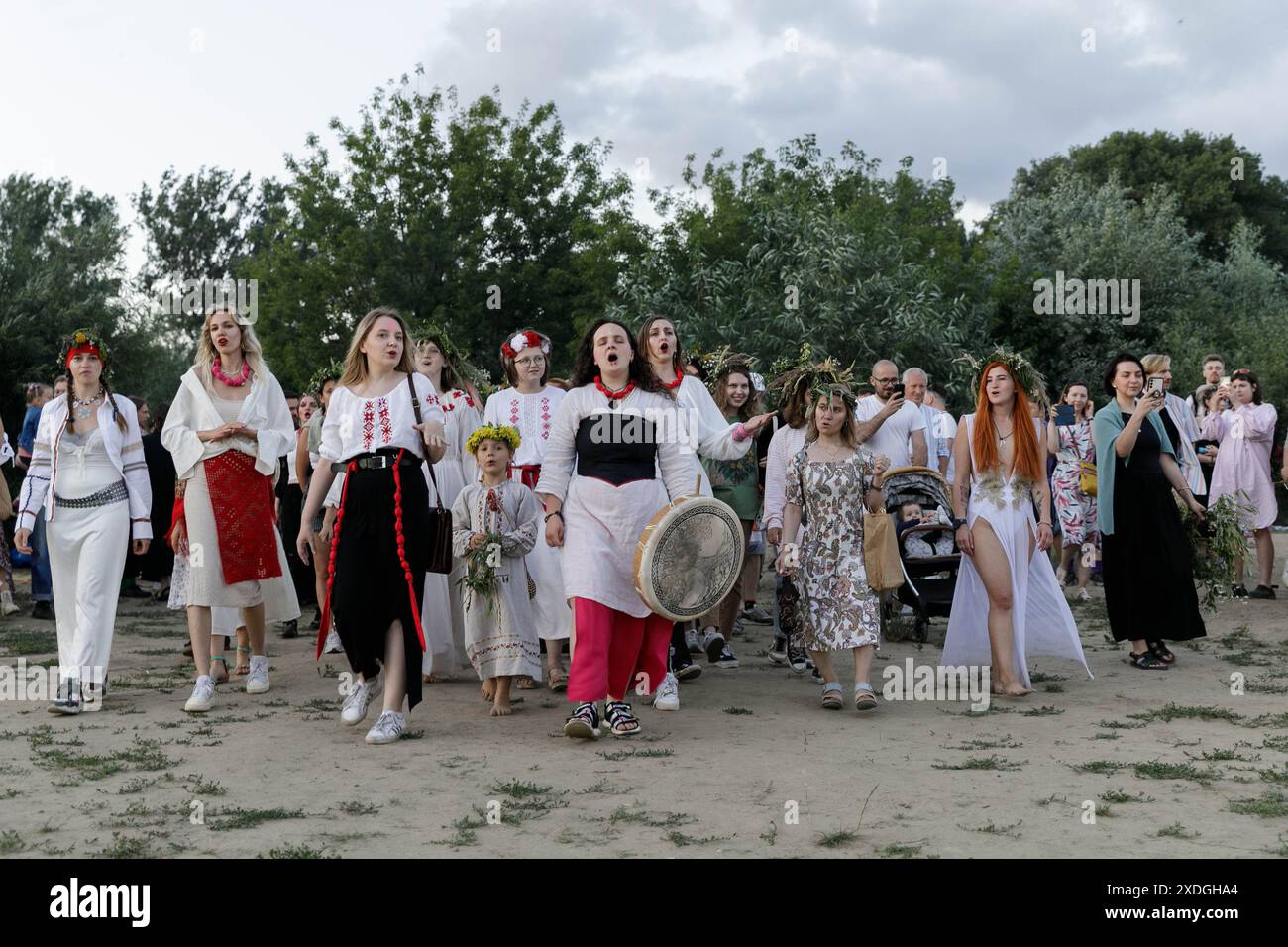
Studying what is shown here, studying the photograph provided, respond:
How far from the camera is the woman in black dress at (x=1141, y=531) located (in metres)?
9.51

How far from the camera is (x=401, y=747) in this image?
22.5 feet

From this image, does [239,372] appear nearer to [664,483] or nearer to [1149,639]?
[664,483]

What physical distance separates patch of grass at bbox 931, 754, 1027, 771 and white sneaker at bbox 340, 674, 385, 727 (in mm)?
3121

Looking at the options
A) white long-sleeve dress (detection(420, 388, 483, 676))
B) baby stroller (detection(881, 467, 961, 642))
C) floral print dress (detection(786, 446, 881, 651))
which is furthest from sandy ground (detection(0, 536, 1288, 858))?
baby stroller (detection(881, 467, 961, 642))

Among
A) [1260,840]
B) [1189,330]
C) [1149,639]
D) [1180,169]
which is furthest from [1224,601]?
[1180,169]

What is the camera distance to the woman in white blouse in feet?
23.6

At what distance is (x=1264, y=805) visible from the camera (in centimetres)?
535

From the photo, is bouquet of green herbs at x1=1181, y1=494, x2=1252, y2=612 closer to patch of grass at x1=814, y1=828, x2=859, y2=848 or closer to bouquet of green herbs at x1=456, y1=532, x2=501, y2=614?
bouquet of green herbs at x1=456, y1=532, x2=501, y2=614

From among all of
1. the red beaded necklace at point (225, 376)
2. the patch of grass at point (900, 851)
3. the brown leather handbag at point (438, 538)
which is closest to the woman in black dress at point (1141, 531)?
the brown leather handbag at point (438, 538)

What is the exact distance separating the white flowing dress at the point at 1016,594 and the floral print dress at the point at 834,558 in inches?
34.2

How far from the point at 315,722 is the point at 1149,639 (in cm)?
581

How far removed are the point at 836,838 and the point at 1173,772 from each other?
202cm

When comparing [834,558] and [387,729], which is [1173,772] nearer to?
[834,558]
